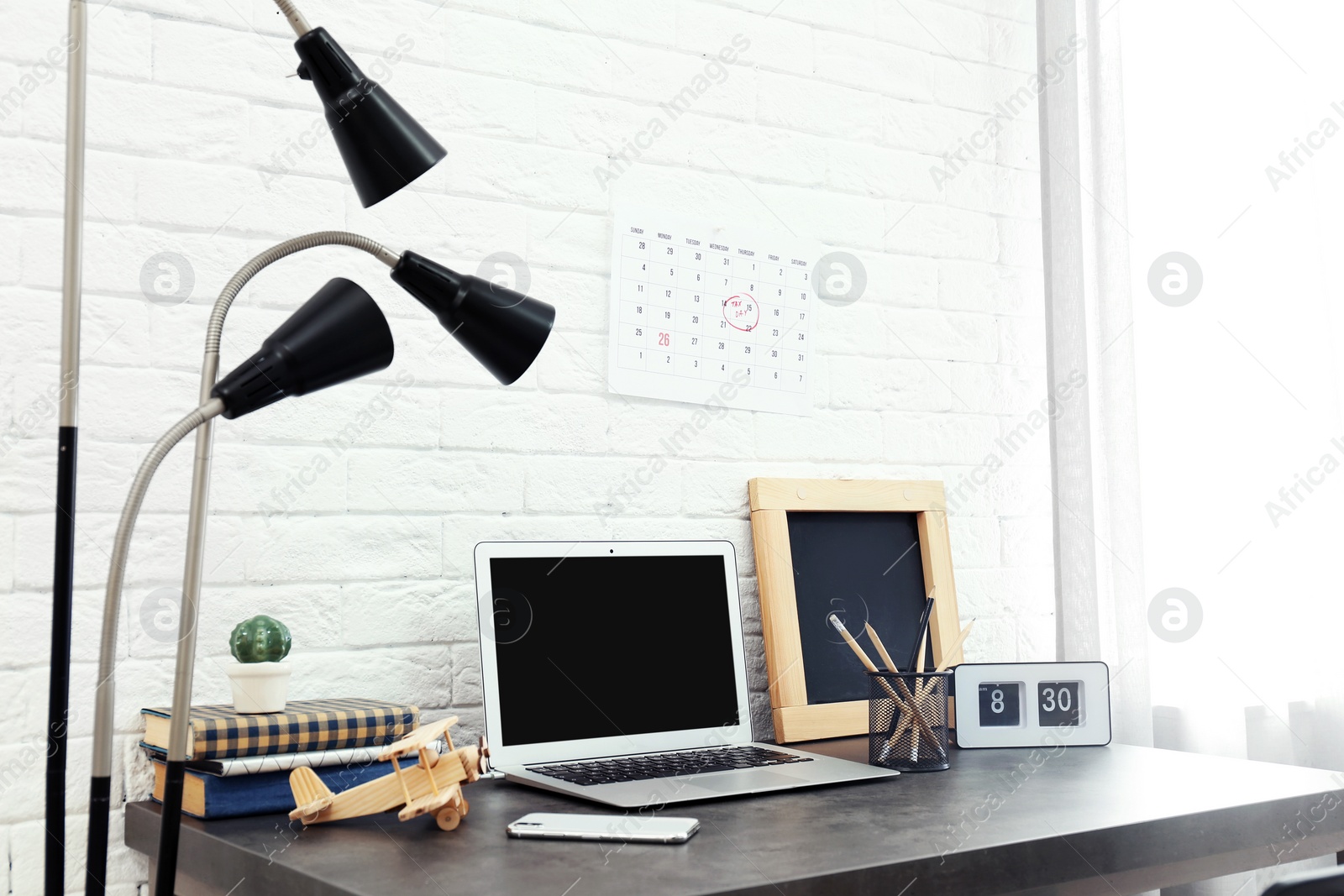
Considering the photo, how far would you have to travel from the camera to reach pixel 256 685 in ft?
3.54

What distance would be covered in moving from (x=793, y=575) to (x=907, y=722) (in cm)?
33

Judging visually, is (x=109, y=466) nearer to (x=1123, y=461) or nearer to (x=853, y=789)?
(x=853, y=789)

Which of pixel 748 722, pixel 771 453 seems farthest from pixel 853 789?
pixel 771 453

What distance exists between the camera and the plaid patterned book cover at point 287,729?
102 cm

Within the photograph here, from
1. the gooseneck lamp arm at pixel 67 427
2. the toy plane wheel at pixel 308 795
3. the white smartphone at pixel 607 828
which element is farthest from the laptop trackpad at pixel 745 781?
the gooseneck lamp arm at pixel 67 427

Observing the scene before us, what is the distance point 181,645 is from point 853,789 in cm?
68

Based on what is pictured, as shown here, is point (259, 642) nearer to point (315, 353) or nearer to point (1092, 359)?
point (315, 353)

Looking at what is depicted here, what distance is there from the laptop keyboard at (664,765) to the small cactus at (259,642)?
294mm

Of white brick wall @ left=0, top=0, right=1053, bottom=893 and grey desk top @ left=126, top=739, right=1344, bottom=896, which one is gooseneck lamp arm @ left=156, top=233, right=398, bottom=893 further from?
white brick wall @ left=0, top=0, right=1053, bottom=893

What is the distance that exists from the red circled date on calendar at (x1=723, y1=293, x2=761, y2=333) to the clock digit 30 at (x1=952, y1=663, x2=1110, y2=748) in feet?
1.82

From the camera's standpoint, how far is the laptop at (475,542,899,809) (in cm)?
119

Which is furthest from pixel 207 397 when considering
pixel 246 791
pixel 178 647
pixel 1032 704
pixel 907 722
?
pixel 1032 704

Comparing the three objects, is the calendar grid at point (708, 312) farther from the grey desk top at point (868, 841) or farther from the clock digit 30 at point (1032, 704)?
the grey desk top at point (868, 841)

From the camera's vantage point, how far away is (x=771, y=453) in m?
1.61
